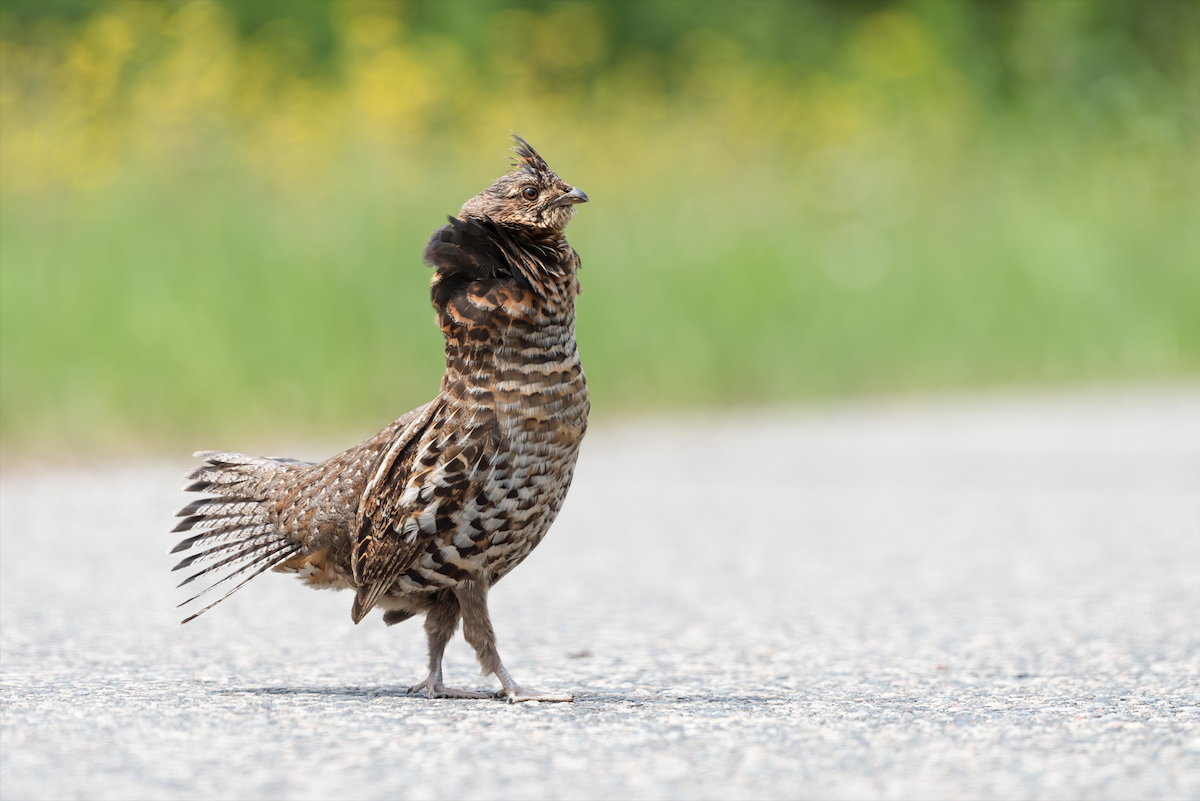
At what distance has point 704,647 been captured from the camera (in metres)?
5.18

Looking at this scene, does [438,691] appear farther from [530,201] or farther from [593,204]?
[593,204]

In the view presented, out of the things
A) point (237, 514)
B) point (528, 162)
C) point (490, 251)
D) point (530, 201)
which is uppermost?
point (528, 162)

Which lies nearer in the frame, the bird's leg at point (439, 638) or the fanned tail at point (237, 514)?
the bird's leg at point (439, 638)

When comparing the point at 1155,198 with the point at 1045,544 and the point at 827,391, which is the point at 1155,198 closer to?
the point at 827,391

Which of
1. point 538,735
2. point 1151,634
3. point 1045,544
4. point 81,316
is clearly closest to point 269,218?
point 81,316

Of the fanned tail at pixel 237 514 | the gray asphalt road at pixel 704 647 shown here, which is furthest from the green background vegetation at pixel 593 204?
the fanned tail at pixel 237 514

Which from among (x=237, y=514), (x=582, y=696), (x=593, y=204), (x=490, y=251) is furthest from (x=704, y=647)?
(x=593, y=204)

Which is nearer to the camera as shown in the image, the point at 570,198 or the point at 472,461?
the point at 472,461

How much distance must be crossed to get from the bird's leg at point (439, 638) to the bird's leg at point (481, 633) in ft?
0.44

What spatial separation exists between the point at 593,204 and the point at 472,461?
997 centimetres

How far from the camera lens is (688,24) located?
21.4m

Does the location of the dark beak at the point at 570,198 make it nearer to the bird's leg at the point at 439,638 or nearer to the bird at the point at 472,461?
the bird at the point at 472,461

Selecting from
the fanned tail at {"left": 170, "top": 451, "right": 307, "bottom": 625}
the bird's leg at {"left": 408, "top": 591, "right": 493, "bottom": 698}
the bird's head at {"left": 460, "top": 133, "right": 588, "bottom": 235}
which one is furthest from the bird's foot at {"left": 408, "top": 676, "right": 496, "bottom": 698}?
the bird's head at {"left": 460, "top": 133, "right": 588, "bottom": 235}

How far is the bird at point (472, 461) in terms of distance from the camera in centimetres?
396
